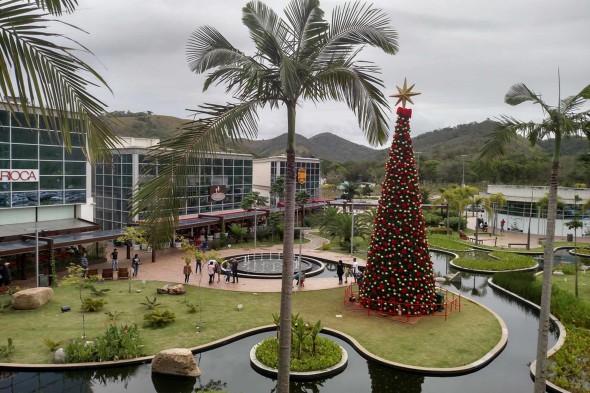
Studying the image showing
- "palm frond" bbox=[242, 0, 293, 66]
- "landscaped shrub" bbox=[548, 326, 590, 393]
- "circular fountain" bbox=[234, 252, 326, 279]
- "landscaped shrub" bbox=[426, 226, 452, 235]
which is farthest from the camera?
"landscaped shrub" bbox=[426, 226, 452, 235]

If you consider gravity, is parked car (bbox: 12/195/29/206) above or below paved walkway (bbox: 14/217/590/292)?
above

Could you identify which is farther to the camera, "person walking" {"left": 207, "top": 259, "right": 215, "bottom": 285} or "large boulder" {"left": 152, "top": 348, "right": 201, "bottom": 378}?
"person walking" {"left": 207, "top": 259, "right": 215, "bottom": 285}

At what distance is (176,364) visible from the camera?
41.1ft

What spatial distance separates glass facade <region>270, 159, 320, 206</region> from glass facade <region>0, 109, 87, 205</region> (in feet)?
80.1

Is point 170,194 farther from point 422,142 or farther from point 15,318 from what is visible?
point 422,142

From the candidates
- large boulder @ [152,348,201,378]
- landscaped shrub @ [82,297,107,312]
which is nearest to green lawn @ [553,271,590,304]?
large boulder @ [152,348,201,378]

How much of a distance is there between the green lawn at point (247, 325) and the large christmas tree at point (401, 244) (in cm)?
87

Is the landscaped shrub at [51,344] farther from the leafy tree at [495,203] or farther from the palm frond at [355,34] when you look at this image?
the leafy tree at [495,203]

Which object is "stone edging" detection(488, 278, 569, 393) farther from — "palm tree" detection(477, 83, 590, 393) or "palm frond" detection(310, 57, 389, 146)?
"palm frond" detection(310, 57, 389, 146)

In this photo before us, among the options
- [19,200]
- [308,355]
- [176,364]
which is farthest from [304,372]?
[19,200]

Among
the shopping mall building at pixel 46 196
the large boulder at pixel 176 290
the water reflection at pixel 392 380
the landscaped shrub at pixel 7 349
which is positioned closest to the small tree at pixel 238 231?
the shopping mall building at pixel 46 196

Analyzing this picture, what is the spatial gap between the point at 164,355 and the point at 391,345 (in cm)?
768

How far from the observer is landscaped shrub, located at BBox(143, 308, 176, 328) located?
16031mm

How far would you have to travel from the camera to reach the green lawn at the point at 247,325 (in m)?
14.3
